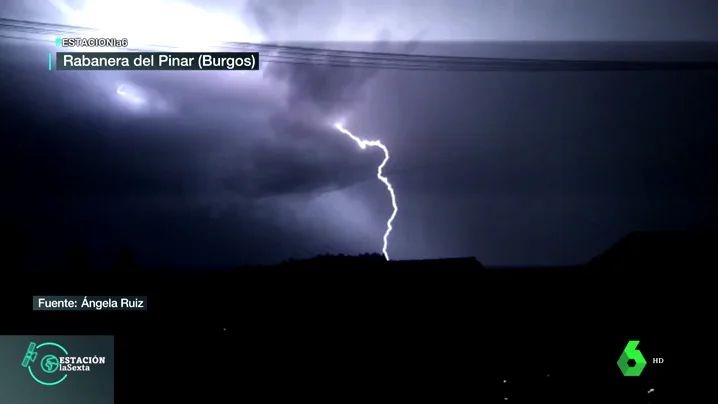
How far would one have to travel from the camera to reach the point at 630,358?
267 centimetres

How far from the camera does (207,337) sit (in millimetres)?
2699

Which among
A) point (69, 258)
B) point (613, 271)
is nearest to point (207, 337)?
point (69, 258)

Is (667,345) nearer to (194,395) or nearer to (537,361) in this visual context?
(537,361)

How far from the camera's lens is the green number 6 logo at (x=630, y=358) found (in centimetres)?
267

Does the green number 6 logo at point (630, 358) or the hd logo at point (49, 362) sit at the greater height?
the hd logo at point (49, 362)

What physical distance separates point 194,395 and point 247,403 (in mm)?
247

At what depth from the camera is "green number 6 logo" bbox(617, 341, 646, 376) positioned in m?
2.67
